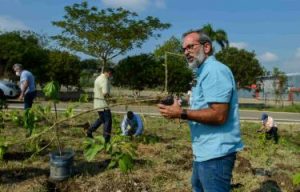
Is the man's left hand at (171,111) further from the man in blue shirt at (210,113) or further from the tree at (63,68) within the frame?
the tree at (63,68)

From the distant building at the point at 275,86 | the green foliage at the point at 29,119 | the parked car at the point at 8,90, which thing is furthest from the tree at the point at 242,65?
the green foliage at the point at 29,119

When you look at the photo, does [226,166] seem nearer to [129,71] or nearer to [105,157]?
[105,157]

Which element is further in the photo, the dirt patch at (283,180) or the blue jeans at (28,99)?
the blue jeans at (28,99)

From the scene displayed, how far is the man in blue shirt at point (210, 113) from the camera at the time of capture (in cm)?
348

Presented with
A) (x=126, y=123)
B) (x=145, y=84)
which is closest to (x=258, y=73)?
(x=145, y=84)

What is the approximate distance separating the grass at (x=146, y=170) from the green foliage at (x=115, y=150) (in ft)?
3.32

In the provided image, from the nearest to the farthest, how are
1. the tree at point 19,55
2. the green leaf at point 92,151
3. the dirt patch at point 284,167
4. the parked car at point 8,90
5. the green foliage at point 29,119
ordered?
the green leaf at point 92,151 < the green foliage at point 29,119 < the dirt patch at point 284,167 < the parked car at point 8,90 < the tree at point 19,55

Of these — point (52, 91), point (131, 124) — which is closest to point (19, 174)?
point (52, 91)

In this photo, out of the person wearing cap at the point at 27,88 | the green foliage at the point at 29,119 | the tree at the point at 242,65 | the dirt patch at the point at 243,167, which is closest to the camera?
the green foliage at the point at 29,119

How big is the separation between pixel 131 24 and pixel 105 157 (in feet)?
80.9

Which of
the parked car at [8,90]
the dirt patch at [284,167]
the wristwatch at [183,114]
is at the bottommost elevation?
the dirt patch at [284,167]

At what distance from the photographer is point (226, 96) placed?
3.48 m

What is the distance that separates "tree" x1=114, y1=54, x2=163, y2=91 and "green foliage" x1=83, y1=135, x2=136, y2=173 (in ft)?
88.3

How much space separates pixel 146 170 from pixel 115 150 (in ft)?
9.83
